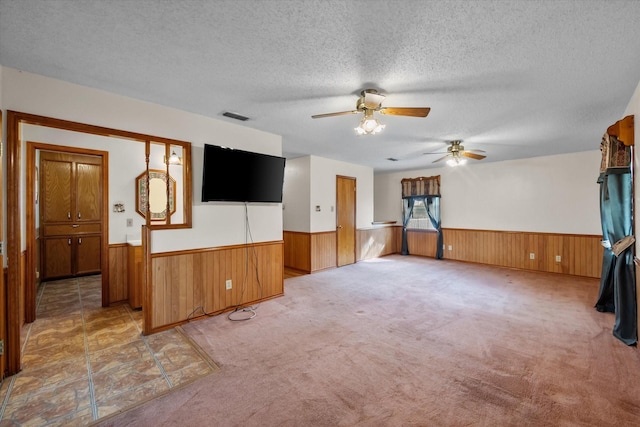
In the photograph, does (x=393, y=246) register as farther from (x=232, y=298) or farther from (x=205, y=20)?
(x=205, y=20)

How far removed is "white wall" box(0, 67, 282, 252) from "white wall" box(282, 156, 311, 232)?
1559 millimetres

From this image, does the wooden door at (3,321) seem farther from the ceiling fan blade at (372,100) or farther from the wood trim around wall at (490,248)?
the wood trim around wall at (490,248)

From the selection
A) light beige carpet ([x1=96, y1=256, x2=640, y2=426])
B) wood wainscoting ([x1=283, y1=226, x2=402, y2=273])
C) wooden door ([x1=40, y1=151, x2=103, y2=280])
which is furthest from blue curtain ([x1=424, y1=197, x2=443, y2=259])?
wooden door ([x1=40, y1=151, x2=103, y2=280])

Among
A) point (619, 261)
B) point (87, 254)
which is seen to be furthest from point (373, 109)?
point (87, 254)

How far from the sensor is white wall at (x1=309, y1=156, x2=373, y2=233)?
5636 mm

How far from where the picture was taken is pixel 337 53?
6.37 ft

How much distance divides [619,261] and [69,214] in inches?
316

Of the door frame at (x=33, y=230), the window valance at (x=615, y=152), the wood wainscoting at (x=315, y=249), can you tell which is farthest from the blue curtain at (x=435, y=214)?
the door frame at (x=33, y=230)

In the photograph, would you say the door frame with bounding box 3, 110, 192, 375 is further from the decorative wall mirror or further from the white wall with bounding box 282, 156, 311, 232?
the white wall with bounding box 282, 156, 311, 232

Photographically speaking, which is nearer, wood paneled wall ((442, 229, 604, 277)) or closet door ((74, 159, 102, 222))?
closet door ((74, 159, 102, 222))

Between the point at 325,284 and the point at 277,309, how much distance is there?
1.36m

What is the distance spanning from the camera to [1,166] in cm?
204

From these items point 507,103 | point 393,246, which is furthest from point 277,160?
point 393,246

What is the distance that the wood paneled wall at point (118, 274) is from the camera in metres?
3.70
